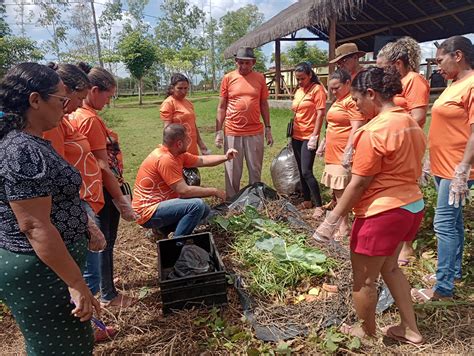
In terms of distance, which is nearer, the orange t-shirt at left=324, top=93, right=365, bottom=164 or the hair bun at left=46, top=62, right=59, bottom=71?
the hair bun at left=46, top=62, right=59, bottom=71

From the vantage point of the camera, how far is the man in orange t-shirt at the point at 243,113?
4387 mm

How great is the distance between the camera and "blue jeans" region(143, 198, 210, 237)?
3170mm

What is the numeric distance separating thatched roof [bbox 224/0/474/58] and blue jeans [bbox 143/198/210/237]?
22.4 ft

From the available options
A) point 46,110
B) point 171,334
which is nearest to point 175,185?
point 171,334

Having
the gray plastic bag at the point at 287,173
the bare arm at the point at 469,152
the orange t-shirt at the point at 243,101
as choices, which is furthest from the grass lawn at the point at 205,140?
the bare arm at the point at 469,152

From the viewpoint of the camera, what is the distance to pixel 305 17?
29.7 feet

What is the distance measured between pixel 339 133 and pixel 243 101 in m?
1.27

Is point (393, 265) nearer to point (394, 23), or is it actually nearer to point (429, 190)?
point (429, 190)

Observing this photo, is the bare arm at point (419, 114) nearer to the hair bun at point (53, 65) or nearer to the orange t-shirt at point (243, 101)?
the orange t-shirt at point (243, 101)

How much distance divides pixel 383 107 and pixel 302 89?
2582mm

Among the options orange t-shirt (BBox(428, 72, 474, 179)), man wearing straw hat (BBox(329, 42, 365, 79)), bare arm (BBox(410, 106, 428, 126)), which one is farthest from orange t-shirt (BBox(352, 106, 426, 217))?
man wearing straw hat (BBox(329, 42, 365, 79))

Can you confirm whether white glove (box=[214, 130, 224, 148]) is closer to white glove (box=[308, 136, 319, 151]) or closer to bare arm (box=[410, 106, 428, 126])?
white glove (box=[308, 136, 319, 151])

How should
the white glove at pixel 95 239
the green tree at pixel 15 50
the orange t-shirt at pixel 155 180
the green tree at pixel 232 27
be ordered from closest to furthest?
the white glove at pixel 95 239, the orange t-shirt at pixel 155 180, the green tree at pixel 15 50, the green tree at pixel 232 27

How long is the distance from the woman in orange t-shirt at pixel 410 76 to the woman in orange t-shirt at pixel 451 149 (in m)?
0.29
